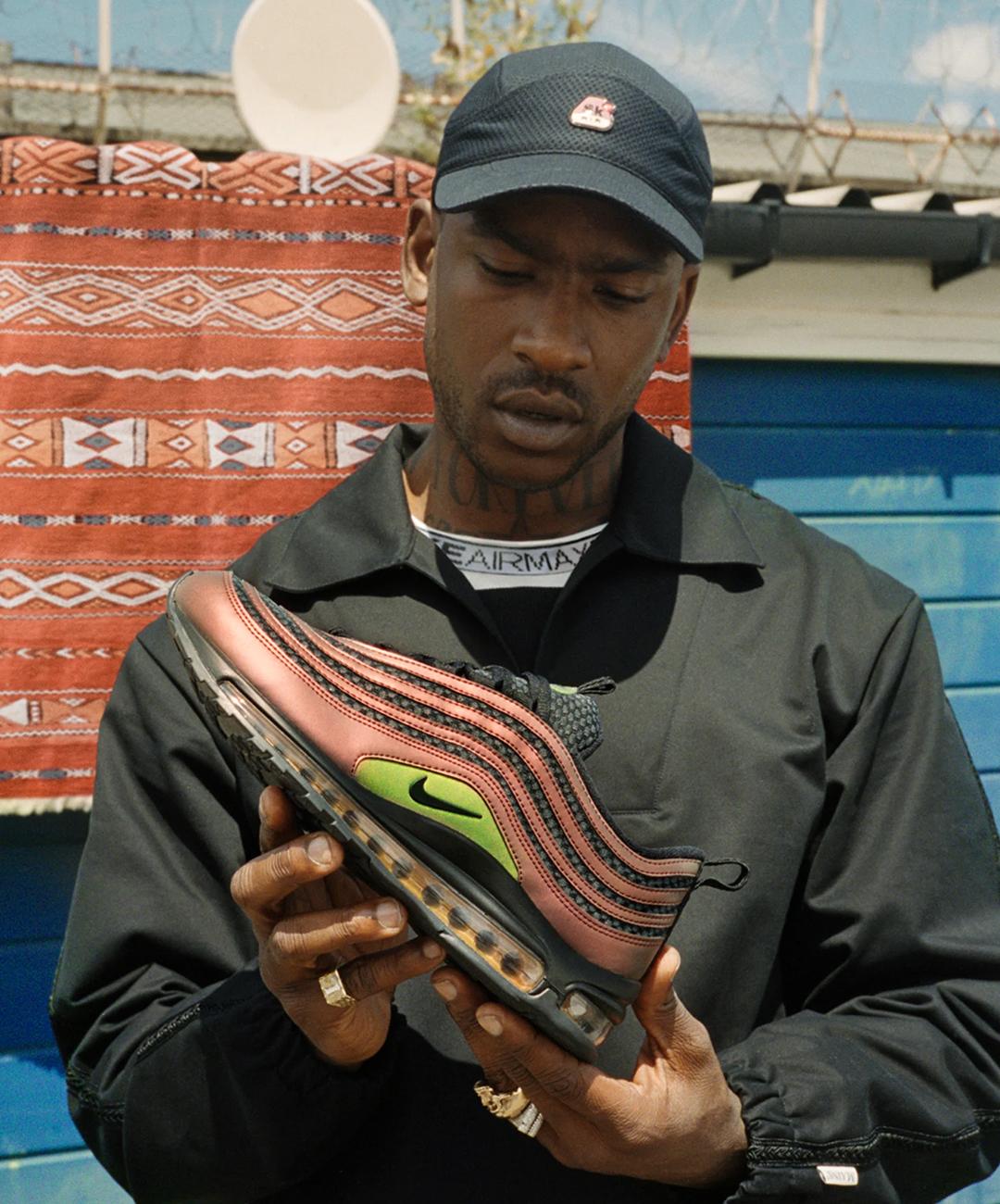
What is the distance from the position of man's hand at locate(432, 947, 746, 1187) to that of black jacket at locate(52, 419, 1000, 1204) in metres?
0.10

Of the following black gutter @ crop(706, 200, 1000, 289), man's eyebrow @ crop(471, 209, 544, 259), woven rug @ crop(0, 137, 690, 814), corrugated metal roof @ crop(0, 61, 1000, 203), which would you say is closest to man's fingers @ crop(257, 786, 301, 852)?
man's eyebrow @ crop(471, 209, 544, 259)

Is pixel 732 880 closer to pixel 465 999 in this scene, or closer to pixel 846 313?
pixel 465 999

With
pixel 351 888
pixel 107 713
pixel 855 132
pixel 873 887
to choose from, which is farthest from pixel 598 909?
pixel 855 132

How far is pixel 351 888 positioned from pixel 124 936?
0.40 meters

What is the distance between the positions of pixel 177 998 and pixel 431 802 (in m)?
0.49

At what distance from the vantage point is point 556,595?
1951mm

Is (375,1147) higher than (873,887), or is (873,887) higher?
(873,887)

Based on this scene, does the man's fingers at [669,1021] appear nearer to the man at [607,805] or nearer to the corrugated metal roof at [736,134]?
the man at [607,805]

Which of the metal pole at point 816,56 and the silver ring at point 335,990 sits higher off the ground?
the metal pole at point 816,56

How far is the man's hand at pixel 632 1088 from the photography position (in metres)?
1.45

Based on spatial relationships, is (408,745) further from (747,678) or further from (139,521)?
(139,521)

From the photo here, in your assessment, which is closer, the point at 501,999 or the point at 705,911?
the point at 501,999

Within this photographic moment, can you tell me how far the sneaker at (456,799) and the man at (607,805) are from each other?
0.08 meters

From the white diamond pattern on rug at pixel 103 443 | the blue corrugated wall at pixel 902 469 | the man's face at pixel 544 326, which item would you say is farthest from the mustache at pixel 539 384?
the blue corrugated wall at pixel 902 469
